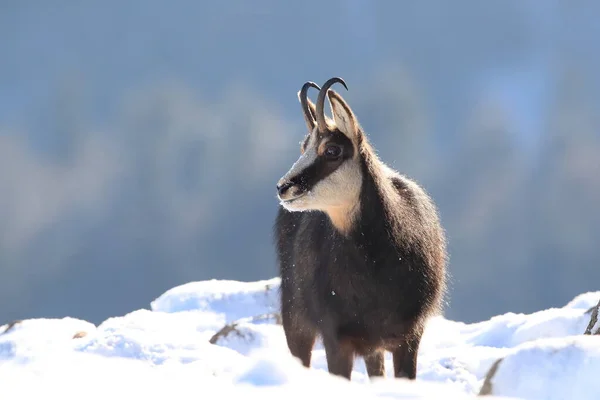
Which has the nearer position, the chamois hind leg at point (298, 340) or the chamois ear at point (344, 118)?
the chamois ear at point (344, 118)

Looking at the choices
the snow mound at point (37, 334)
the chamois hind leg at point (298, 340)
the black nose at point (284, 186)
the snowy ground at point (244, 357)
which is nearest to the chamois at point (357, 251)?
the black nose at point (284, 186)

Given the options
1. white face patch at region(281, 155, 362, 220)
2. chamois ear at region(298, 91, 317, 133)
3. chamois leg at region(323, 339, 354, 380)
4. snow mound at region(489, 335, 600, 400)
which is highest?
chamois ear at region(298, 91, 317, 133)

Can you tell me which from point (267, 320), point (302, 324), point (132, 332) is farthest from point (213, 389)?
point (267, 320)

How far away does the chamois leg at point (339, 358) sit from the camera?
640cm

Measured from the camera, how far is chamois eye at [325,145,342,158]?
6.43 meters

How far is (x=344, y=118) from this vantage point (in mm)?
6453

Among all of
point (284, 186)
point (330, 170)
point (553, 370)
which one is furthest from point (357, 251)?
point (553, 370)

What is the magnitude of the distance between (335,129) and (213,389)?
3663 millimetres

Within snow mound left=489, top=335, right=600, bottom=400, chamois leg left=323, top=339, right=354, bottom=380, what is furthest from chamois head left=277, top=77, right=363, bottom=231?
snow mound left=489, top=335, right=600, bottom=400

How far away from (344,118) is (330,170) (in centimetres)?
45

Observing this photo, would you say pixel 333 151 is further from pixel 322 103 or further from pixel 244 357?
pixel 244 357

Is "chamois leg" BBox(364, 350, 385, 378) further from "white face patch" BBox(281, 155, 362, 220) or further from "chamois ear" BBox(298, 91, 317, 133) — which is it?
"chamois ear" BBox(298, 91, 317, 133)

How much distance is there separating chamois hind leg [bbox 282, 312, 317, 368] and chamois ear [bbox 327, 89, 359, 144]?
91.9 inches

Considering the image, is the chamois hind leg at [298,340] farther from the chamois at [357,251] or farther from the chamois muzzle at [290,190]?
the chamois muzzle at [290,190]
